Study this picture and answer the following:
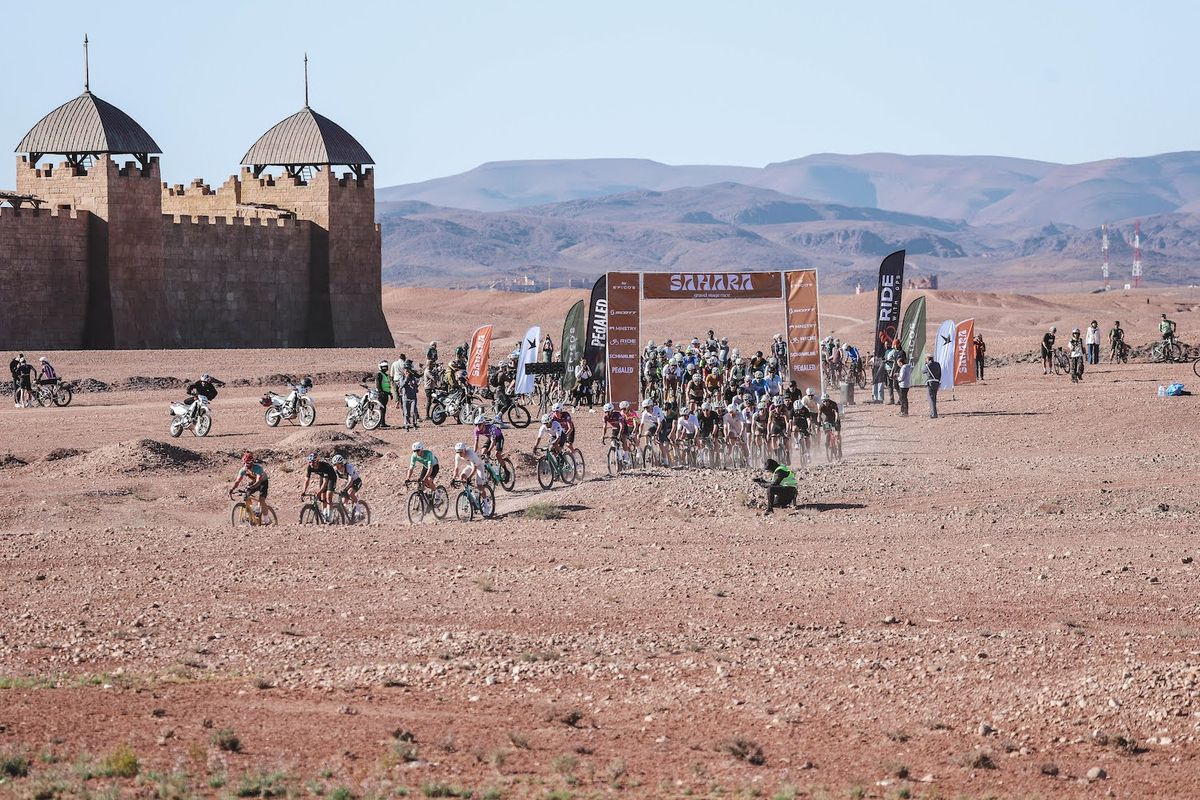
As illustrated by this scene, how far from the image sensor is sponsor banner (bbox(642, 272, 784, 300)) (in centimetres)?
2964

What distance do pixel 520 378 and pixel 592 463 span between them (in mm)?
7579

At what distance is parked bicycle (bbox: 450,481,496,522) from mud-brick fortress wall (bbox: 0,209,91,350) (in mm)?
29510

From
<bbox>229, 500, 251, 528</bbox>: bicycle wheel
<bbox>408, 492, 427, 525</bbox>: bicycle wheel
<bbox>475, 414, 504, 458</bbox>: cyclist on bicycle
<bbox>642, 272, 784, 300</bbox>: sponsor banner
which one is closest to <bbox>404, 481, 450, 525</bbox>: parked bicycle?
<bbox>408, 492, 427, 525</bbox>: bicycle wheel

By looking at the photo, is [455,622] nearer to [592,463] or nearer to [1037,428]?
[592,463]

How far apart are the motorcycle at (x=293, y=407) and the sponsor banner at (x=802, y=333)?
10.1m

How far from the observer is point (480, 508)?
23281 millimetres

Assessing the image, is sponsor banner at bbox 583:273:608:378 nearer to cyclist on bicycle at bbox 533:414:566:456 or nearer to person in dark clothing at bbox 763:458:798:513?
cyclist on bicycle at bbox 533:414:566:456

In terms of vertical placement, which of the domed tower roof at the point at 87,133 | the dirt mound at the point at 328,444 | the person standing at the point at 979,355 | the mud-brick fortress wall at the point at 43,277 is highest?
the domed tower roof at the point at 87,133

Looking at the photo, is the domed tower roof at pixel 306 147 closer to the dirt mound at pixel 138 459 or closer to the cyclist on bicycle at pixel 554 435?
the dirt mound at pixel 138 459

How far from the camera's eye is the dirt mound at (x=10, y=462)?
97.4ft

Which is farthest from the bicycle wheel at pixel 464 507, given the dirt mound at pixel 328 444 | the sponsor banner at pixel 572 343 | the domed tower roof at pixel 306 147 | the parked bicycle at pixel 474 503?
the domed tower roof at pixel 306 147

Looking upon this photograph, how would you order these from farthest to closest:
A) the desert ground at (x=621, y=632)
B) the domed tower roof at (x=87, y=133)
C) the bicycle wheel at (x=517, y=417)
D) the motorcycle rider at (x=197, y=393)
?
1. the domed tower roof at (x=87, y=133)
2. the bicycle wheel at (x=517, y=417)
3. the motorcycle rider at (x=197, y=393)
4. the desert ground at (x=621, y=632)

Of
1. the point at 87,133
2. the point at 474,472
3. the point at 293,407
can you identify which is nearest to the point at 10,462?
the point at 293,407

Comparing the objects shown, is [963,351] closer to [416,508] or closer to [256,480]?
[416,508]
